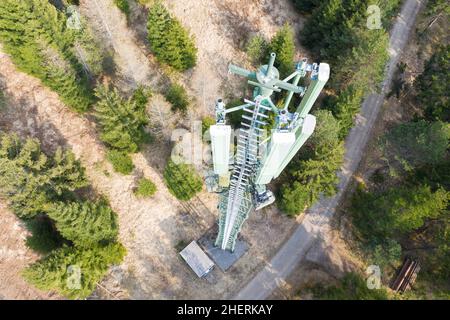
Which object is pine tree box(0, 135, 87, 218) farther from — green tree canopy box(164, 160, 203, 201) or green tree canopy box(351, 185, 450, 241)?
green tree canopy box(351, 185, 450, 241)

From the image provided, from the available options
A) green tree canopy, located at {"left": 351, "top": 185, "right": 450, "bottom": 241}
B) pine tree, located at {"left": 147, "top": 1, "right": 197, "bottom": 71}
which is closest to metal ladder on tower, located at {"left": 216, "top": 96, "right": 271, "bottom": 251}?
green tree canopy, located at {"left": 351, "top": 185, "right": 450, "bottom": 241}

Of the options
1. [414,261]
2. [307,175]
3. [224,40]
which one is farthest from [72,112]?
[414,261]

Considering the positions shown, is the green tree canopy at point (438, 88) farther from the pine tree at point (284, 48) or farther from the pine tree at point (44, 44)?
the pine tree at point (44, 44)

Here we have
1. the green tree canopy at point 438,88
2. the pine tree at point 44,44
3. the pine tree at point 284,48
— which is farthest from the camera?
Result: the green tree canopy at point 438,88

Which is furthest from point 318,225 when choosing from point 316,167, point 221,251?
point 221,251

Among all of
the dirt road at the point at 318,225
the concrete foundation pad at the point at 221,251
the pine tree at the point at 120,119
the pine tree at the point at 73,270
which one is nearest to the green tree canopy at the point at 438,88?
the dirt road at the point at 318,225
